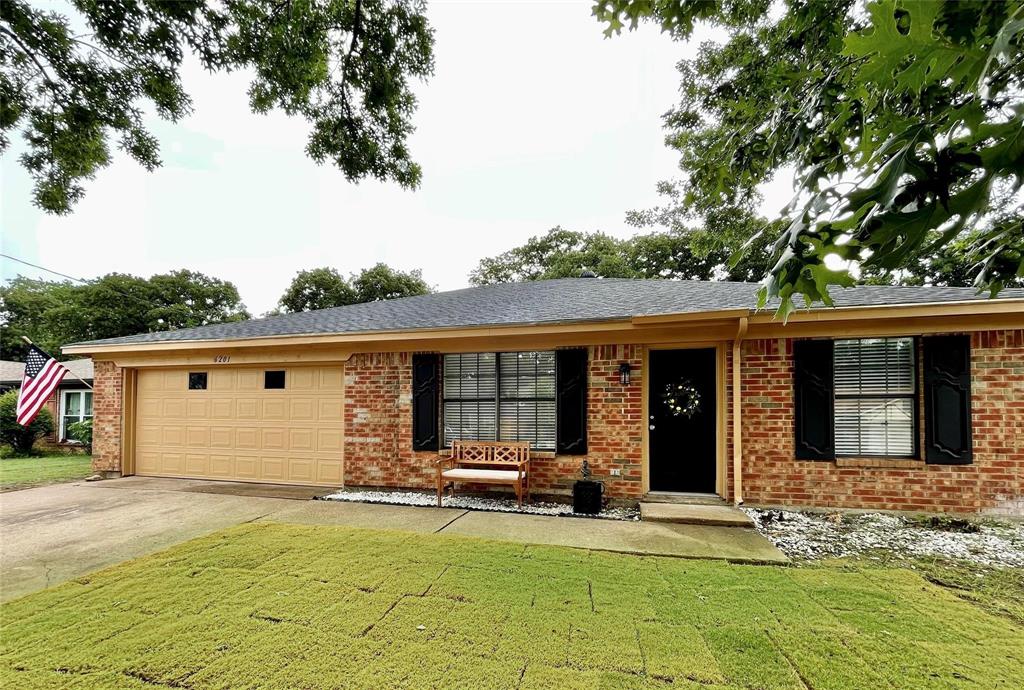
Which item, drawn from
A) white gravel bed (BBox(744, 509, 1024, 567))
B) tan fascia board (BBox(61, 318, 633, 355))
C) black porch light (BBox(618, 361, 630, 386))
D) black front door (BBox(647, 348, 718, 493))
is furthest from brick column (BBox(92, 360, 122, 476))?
white gravel bed (BBox(744, 509, 1024, 567))

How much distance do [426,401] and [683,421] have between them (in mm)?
3711

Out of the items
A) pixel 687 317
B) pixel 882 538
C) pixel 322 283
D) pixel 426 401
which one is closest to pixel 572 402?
pixel 687 317

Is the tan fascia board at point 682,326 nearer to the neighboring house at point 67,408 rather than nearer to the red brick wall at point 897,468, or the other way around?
the red brick wall at point 897,468

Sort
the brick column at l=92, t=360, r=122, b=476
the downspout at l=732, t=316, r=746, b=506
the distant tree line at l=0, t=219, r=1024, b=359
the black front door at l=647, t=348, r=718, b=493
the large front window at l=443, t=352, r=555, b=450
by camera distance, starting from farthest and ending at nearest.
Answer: the distant tree line at l=0, t=219, r=1024, b=359, the brick column at l=92, t=360, r=122, b=476, the large front window at l=443, t=352, r=555, b=450, the black front door at l=647, t=348, r=718, b=493, the downspout at l=732, t=316, r=746, b=506

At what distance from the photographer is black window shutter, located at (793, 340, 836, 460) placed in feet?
17.5

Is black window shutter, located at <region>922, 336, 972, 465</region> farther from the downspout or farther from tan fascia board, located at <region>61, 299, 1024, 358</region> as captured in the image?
the downspout

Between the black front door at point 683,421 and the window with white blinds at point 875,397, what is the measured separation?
1440 mm

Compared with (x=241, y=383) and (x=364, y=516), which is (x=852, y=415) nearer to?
(x=364, y=516)

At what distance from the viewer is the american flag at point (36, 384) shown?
7148 mm

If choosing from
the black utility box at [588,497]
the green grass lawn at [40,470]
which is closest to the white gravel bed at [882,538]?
the black utility box at [588,497]

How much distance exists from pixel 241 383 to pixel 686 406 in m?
7.32

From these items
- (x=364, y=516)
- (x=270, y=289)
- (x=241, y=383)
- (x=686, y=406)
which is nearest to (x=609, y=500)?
(x=686, y=406)

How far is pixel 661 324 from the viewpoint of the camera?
5.49m

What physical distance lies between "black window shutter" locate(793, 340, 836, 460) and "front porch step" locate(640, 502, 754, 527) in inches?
48.1
